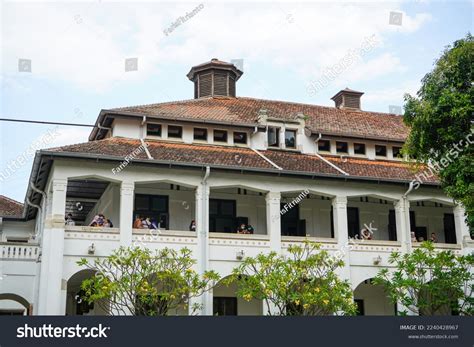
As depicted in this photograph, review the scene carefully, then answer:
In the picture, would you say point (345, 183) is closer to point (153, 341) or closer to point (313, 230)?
point (313, 230)

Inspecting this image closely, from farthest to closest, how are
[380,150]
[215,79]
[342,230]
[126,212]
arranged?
1. [215,79]
2. [380,150]
3. [342,230]
4. [126,212]

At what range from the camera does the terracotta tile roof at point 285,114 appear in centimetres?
2914

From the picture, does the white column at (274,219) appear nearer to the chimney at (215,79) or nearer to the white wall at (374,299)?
the white wall at (374,299)

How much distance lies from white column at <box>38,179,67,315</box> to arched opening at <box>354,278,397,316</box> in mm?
12393

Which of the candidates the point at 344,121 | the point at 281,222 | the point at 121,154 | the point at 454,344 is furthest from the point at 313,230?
the point at 454,344

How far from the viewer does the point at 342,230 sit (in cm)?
2714

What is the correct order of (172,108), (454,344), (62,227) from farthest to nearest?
(172,108), (62,227), (454,344)


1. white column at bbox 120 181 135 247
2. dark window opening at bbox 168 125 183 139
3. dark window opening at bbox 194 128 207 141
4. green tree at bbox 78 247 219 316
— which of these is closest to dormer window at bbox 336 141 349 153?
dark window opening at bbox 194 128 207 141

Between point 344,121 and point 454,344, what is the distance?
18994mm

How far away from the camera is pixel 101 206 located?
1183 inches

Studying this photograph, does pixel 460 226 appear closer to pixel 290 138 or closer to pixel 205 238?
pixel 290 138

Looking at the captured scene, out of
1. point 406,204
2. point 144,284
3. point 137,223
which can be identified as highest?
point 406,204

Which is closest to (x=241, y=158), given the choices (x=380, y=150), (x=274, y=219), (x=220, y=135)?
(x=220, y=135)

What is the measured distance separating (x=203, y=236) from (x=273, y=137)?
6502 millimetres
